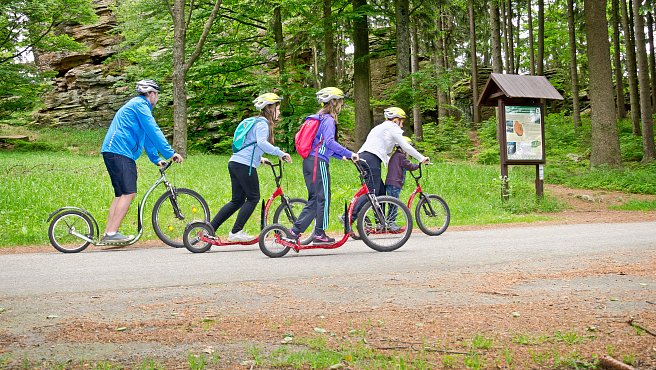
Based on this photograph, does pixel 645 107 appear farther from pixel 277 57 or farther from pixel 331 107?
pixel 331 107

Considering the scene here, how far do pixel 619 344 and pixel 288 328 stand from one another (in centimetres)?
220

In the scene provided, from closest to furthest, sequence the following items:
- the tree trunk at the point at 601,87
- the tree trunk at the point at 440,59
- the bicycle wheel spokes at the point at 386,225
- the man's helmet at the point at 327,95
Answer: the man's helmet at the point at 327,95 < the bicycle wheel spokes at the point at 386,225 < the tree trunk at the point at 601,87 < the tree trunk at the point at 440,59

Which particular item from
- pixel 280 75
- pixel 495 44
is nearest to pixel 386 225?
pixel 280 75

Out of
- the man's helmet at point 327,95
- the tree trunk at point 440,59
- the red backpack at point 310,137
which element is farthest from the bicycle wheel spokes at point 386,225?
the tree trunk at point 440,59

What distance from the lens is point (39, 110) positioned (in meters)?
38.3

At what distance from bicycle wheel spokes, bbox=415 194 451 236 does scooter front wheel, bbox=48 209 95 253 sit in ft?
17.2

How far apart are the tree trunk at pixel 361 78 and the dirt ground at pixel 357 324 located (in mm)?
17801

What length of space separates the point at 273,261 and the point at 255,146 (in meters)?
1.73

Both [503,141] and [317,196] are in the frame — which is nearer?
[317,196]

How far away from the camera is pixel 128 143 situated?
8992mm

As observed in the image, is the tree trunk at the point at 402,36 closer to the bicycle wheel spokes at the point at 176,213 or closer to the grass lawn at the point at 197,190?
the grass lawn at the point at 197,190

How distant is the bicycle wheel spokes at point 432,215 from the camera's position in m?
11.2

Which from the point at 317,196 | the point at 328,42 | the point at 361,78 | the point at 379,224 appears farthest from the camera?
the point at 328,42

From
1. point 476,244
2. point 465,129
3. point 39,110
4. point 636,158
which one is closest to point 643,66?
point 636,158
